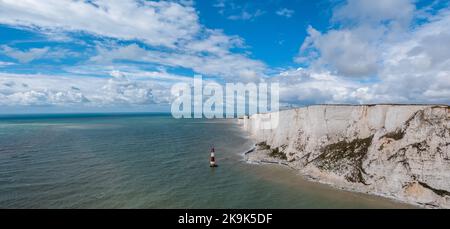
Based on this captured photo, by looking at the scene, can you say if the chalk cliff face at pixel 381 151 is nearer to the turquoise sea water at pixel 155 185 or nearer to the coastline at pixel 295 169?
the coastline at pixel 295 169

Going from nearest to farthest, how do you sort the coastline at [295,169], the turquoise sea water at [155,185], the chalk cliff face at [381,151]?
the turquoise sea water at [155,185] → the chalk cliff face at [381,151] → the coastline at [295,169]

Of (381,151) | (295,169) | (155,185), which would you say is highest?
(381,151)

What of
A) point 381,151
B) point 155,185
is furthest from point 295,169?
point 155,185

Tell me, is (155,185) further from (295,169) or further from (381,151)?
(381,151)

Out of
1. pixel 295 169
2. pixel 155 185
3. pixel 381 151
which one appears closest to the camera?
pixel 381 151

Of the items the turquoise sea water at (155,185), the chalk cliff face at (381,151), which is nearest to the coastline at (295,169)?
the chalk cliff face at (381,151)
